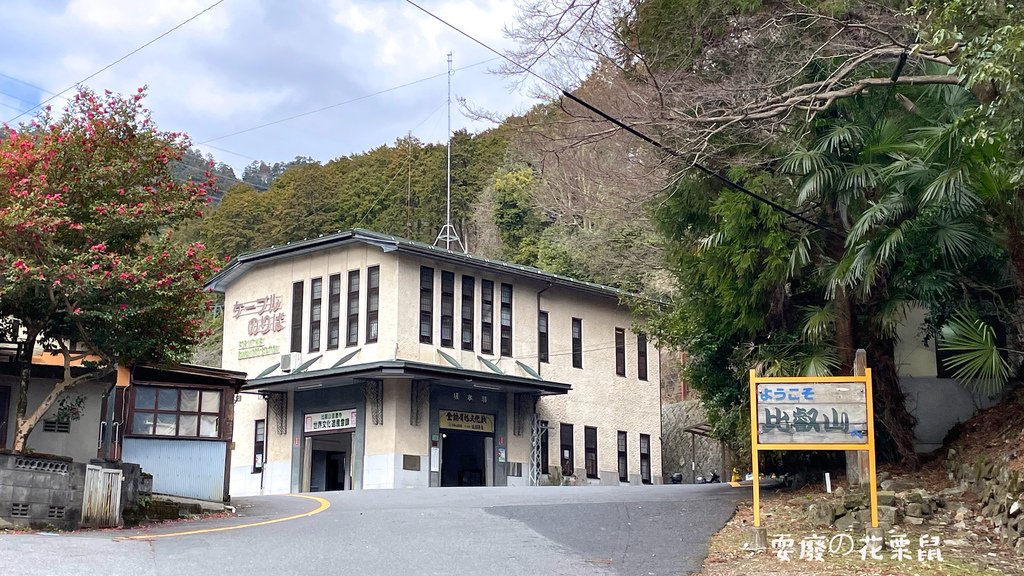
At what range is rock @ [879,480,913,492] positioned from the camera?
16344mm

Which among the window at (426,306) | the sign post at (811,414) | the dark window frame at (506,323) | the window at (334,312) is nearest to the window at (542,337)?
the dark window frame at (506,323)

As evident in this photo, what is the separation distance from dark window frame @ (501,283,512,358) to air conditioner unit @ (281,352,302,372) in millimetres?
6953

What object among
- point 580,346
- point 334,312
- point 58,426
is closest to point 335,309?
point 334,312

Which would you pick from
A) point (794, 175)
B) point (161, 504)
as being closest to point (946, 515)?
point (794, 175)

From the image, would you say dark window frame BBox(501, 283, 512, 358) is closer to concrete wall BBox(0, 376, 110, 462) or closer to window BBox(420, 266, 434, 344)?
window BBox(420, 266, 434, 344)

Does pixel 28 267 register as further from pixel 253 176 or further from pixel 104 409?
pixel 253 176

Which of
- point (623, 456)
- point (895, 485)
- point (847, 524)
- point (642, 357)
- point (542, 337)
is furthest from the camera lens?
point (642, 357)

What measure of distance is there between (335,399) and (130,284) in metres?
19.3

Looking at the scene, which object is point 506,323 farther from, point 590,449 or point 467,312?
point 590,449

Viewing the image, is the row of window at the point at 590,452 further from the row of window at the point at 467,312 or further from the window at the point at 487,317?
the row of window at the point at 467,312

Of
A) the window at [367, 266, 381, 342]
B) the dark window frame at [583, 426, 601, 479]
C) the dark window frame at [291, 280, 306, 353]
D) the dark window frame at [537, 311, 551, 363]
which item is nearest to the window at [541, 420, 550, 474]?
the dark window frame at [583, 426, 601, 479]

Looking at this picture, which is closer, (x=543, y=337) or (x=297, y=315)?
(x=297, y=315)

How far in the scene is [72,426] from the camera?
21.2m

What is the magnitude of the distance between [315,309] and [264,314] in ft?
8.84
